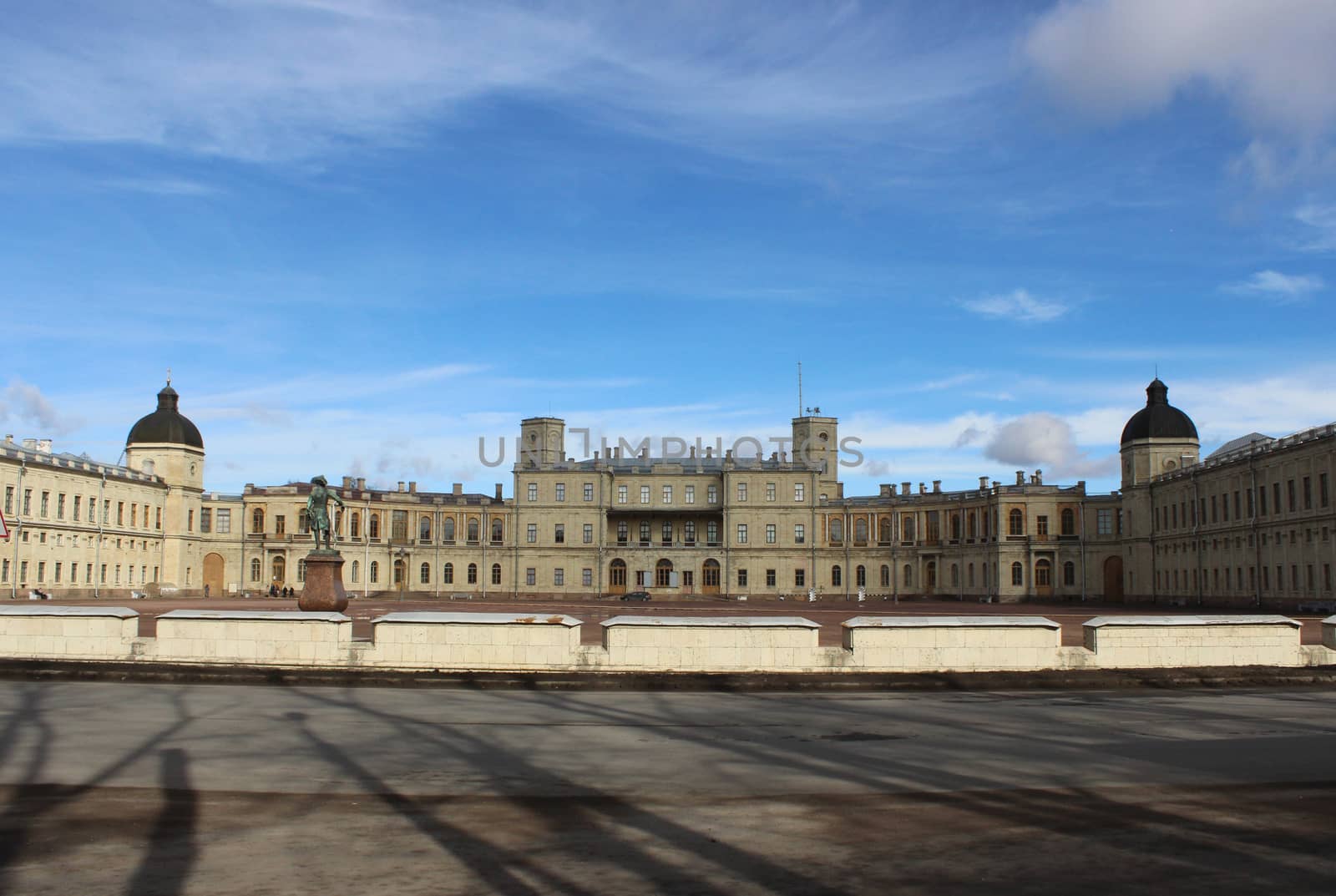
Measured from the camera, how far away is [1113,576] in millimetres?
88938

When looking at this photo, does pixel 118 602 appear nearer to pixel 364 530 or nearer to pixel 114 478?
pixel 114 478

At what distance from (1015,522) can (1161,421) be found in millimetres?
13175

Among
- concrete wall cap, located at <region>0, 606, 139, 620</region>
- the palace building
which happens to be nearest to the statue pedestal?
concrete wall cap, located at <region>0, 606, 139, 620</region>

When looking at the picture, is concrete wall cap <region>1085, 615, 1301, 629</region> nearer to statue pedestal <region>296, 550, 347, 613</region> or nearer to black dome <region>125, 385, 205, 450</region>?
statue pedestal <region>296, 550, 347, 613</region>

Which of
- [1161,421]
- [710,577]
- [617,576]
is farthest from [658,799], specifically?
[617,576]

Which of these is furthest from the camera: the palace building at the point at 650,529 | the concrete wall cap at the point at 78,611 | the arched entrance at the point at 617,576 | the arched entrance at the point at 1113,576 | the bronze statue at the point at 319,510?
the arched entrance at the point at 617,576

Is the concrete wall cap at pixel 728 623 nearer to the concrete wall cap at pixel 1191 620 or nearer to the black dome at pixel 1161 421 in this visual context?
the concrete wall cap at pixel 1191 620

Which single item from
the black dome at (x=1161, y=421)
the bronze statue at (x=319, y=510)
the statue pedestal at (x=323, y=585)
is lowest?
the statue pedestal at (x=323, y=585)

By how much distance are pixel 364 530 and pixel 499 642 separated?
83.6 meters

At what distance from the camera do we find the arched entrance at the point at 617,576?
334 feet

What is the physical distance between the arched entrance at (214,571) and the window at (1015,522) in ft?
215

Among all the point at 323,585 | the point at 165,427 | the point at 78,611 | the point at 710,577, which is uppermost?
the point at 165,427

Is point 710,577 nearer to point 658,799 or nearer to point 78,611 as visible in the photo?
point 78,611

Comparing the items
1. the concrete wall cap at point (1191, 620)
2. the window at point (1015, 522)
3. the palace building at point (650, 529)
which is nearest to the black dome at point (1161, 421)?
the palace building at point (650, 529)
